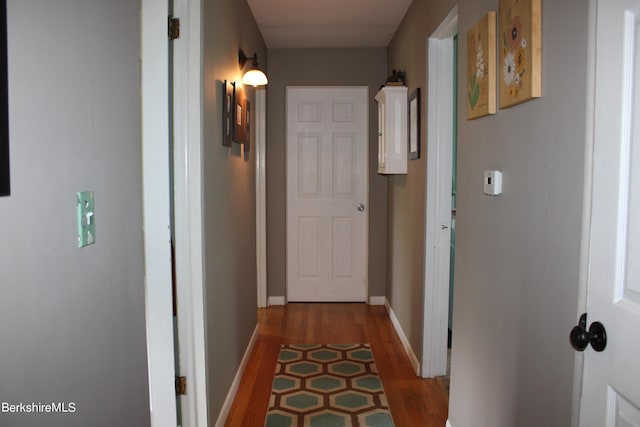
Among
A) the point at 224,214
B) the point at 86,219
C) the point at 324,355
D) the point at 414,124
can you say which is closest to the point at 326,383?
the point at 324,355

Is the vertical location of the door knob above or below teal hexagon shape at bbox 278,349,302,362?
above

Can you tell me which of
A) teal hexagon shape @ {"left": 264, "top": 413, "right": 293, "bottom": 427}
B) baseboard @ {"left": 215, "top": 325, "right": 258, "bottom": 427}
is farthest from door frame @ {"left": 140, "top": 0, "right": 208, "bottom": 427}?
teal hexagon shape @ {"left": 264, "top": 413, "right": 293, "bottom": 427}

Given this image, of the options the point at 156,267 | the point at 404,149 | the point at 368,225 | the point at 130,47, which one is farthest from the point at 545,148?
the point at 368,225

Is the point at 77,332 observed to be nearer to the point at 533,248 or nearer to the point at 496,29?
the point at 533,248

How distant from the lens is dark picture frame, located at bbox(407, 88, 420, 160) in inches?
121

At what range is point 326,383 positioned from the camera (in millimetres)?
2914

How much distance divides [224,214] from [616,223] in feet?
6.32

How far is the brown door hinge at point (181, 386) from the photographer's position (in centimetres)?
204

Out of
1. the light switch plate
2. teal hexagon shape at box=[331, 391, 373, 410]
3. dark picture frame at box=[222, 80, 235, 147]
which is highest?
dark picture frame at box=[222, 80, 235, 147]

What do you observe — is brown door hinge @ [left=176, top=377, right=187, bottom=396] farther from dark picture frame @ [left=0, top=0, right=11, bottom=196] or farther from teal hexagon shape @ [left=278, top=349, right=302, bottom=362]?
dark picture frame @ [left=0, top=0, right=11, bottom=196]

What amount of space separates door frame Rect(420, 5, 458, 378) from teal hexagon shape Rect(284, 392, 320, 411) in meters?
0.74

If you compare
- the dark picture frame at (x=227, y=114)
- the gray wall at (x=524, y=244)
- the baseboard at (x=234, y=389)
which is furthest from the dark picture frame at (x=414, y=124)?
the baseboard at (x=234, y=389)

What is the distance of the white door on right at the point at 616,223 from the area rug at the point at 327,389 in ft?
5.17

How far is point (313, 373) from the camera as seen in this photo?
3.06 meters
